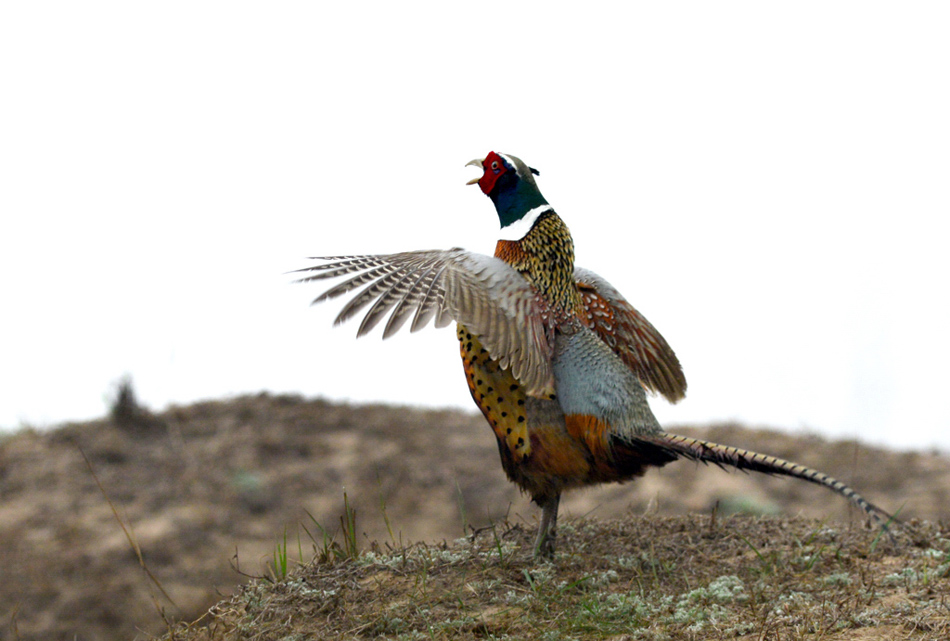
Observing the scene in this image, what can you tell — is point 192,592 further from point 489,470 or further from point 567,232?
point 567,232

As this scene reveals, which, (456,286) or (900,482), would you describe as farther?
(900,482)

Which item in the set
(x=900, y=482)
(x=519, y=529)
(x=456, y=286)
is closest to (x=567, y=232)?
(x=456, y=286)

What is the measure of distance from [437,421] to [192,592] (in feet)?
10.1

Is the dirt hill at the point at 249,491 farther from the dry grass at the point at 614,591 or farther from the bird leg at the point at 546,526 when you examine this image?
the bird leg at the point at 546,526

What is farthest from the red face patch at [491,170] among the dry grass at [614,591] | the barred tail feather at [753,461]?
the dry grass at [614,591]

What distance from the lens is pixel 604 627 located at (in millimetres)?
3232

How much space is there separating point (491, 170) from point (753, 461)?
6.32ft

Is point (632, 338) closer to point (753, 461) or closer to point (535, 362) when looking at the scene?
point (535, 362)

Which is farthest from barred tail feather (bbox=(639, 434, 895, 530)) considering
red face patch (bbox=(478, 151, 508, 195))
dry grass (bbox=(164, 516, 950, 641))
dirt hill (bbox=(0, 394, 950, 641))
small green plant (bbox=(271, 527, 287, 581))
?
dirt hill (bbox=(0, 394, 950, 641))

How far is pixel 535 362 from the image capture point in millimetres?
3666

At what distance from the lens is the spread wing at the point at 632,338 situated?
4.16 meters

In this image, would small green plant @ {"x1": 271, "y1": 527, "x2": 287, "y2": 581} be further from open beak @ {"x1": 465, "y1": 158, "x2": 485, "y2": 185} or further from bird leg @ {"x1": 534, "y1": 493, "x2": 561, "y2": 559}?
open beak @ {"x1": 465, "y1": 158, "x2": 485, "y2": 185}

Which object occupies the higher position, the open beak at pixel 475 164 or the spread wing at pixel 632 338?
the open beak at pixel 475 164

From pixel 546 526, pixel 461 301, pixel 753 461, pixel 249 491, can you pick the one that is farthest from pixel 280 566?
pixel 249 491
